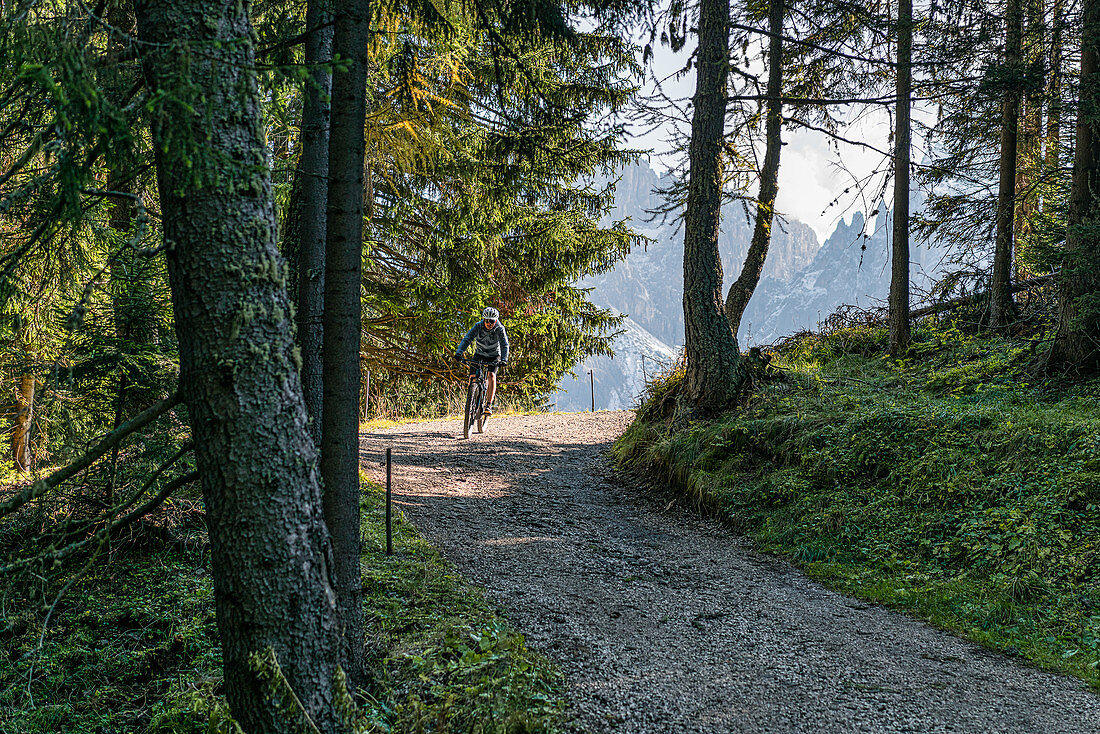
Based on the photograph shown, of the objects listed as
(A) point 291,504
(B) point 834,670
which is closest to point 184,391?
(A) point 291,504

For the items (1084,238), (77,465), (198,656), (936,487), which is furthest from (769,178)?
(77,465)

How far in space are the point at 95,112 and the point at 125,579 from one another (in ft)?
13.7

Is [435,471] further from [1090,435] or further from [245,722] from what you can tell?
[1090,435]

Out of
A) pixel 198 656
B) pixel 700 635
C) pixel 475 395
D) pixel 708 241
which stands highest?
pixel 708 241

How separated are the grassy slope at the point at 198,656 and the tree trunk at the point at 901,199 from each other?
26.7 feet

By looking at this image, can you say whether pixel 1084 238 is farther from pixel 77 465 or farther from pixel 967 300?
pixel 77 465

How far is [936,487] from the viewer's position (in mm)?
5379

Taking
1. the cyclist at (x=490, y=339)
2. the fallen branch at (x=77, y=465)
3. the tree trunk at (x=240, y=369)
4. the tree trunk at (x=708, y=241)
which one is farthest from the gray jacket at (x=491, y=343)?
the fallen branch at (x=77, y=465)

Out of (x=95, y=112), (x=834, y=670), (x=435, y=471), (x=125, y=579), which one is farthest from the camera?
(x=435, y=471)

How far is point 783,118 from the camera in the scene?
992 centimetres

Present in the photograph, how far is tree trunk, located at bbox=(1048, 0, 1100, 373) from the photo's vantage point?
6.62 meters

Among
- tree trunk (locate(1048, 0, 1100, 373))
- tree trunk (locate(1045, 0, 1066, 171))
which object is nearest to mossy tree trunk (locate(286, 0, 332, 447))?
tree trunk (locate(1048, 0, 1100, 373))

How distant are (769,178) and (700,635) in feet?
27.4

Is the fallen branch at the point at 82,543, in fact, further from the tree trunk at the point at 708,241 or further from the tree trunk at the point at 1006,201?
the tree trunk at the point at 1006,201
